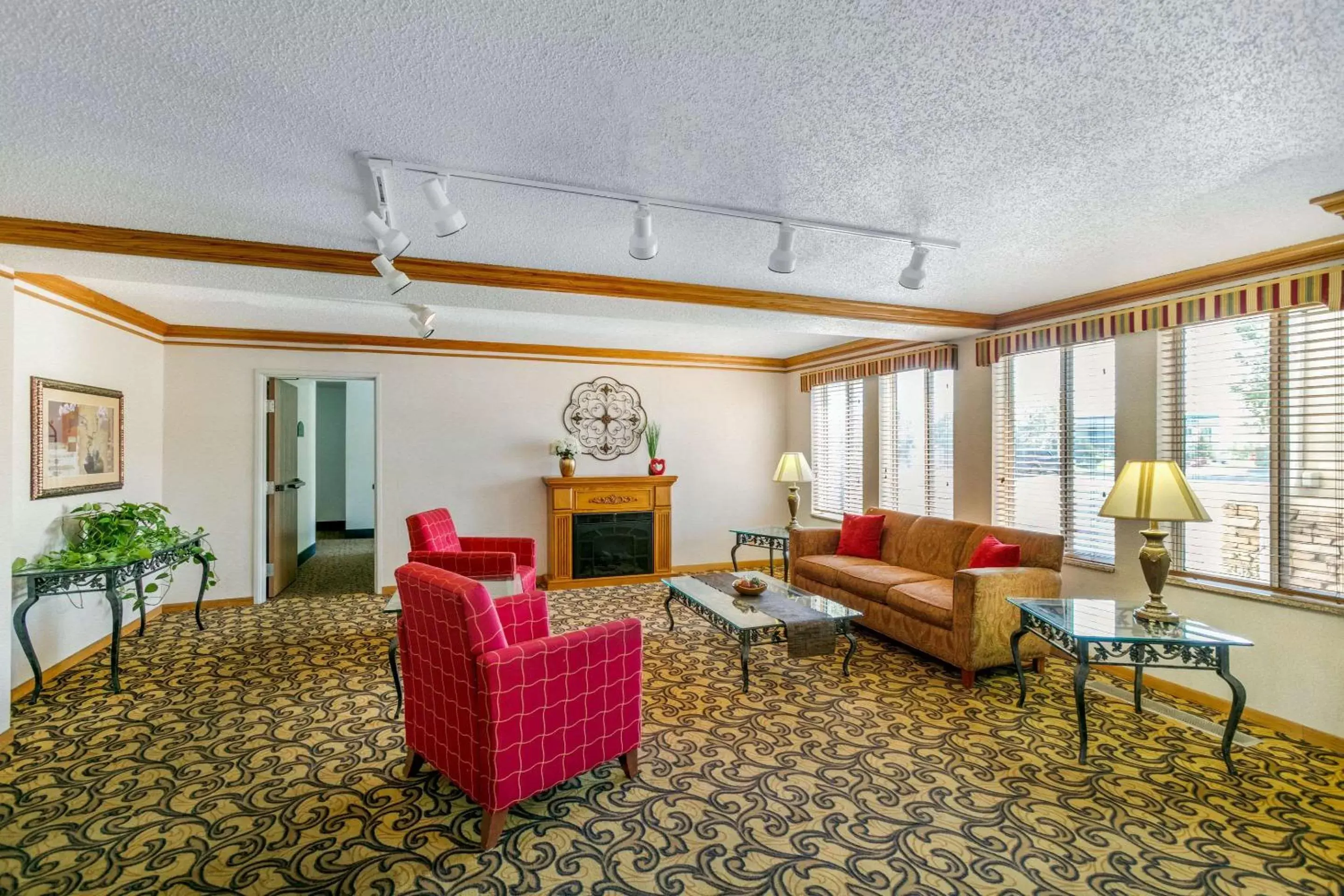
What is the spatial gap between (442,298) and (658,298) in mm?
1316

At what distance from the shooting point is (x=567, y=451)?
19.5ft

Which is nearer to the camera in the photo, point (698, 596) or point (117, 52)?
point (117, 52)

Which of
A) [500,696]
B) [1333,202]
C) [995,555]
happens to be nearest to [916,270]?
[1333,202]

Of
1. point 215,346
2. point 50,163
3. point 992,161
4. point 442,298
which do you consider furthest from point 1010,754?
point 215,346

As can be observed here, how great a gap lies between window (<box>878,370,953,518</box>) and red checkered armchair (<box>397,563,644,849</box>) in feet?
11.7

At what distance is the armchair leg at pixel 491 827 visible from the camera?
2094 millimetres

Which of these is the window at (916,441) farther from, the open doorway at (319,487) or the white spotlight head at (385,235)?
the open doorway at (319,487)

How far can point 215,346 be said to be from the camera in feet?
16.8

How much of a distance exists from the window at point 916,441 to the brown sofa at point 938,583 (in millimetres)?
340

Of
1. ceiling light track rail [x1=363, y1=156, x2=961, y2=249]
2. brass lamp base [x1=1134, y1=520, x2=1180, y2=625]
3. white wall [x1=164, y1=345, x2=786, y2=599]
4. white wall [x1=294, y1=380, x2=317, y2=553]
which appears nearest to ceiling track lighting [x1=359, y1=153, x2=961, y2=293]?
ceiling light track rail [x1=363, y1=156, x2=961, y2=249]

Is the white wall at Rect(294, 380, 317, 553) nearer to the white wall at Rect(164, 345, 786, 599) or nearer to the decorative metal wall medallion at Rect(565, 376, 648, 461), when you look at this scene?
the white wall at Rect(164, 345, 786, 599)

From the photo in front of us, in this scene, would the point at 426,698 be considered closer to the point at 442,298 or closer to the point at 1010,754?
the point at 442,298

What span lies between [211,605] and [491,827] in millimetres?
4421

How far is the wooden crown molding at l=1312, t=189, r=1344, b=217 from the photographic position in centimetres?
226
